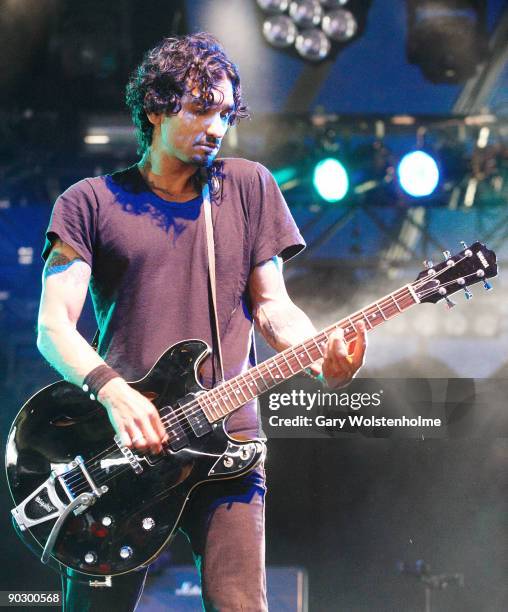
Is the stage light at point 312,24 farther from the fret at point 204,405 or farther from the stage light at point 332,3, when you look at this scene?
the fret at point 204,405

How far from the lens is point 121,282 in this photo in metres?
2.95

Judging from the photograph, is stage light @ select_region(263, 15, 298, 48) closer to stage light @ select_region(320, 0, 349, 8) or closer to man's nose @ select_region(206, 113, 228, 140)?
stage light @ select_region(320, 0, 349, 8)

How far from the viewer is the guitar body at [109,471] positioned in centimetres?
278

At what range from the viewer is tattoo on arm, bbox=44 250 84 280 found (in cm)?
293

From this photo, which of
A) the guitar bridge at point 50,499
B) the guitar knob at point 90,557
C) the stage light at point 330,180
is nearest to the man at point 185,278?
the guitar knob at point 90,557

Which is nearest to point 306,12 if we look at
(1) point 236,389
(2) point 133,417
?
(1) point 236,389

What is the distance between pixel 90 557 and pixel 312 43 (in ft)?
15.2

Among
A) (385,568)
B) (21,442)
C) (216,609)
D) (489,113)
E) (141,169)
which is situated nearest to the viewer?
(216,609)

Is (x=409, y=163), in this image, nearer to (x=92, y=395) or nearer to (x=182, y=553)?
(x=182, y=553)

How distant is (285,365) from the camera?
9.52 ft

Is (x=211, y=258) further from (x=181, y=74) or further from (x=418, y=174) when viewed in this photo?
(x=418, y=174)

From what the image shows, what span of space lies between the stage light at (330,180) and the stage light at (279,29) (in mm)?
920

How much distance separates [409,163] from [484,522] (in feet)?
8.48

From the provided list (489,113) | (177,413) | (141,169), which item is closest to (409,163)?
(489,113)
